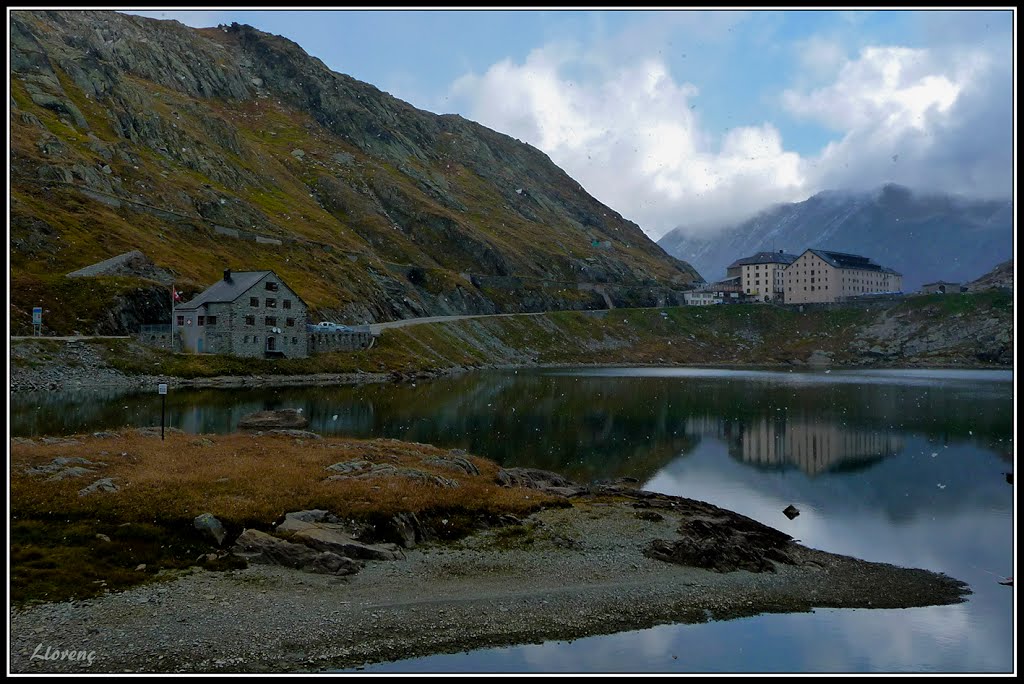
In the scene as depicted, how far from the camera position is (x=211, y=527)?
27016mm

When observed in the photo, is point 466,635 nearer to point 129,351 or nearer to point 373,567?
point 373,567

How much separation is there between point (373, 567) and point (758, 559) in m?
15.4

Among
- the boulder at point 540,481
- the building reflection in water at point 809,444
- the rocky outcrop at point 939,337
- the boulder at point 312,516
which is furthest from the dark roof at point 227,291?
the rocky outcrop at point 939,337

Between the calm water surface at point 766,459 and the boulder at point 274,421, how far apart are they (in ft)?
9.36

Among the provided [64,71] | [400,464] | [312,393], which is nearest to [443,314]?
[312,393]

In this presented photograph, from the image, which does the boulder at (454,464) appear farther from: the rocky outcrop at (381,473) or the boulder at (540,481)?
the rocky outcrop at (381,473)

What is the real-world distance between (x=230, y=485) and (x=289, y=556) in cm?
743

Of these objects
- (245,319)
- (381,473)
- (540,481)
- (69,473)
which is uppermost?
(245,319)

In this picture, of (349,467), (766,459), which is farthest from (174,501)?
(766,459)

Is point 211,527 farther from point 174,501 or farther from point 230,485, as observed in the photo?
point 230,485

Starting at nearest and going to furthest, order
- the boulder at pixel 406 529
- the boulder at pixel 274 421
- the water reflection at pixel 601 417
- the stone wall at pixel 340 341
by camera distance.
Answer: the boulder at pixel 406 529
the boulder at pixel 274 421
the water reflection at pixel 601 417
the stone wall at pixel 340 341

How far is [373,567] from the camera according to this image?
86.1ft

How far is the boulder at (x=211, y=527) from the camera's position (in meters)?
26.8

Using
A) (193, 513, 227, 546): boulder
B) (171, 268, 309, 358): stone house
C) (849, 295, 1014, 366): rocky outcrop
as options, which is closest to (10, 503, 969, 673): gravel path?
(193, 513, 227, 546): boulder
